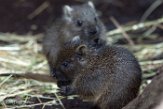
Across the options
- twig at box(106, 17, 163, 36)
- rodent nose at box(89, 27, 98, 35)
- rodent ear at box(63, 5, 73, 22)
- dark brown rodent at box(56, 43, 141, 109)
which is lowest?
dark brown rodent at box(56, 43, 141, 109)

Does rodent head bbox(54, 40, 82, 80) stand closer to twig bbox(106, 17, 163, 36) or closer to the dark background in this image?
twig bbox(106, 17, 163, 36)

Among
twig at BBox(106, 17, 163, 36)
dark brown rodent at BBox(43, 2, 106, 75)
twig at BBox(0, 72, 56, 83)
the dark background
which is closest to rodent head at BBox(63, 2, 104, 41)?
dark brown rodent at BBox(43, 2, 106, 75)

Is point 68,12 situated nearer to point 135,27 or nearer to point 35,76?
point 135,27

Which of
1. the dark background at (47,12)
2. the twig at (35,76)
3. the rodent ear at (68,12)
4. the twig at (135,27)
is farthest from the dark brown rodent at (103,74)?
the dark background at (47,12)

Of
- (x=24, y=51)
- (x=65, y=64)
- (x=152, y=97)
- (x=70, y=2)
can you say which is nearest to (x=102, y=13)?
(x=70, y=2)

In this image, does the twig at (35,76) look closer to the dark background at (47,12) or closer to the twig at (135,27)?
→ the twig at (135,27)

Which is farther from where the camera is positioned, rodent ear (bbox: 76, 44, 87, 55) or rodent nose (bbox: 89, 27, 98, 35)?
rodent nose (bbox: 89, 27, 98, 35)

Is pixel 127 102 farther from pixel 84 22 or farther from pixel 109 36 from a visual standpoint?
pixel 109 36
